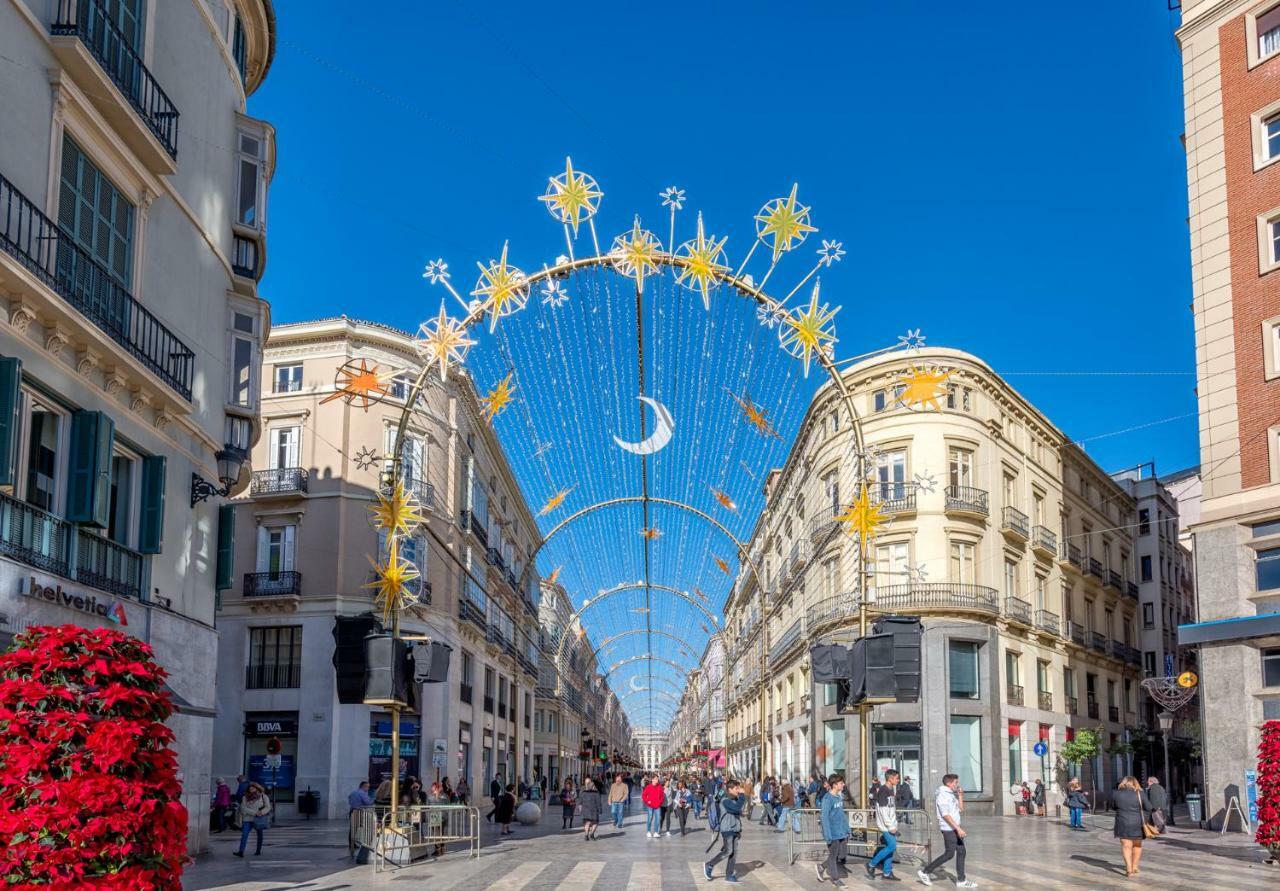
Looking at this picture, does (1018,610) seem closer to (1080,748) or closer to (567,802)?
(1080,748)

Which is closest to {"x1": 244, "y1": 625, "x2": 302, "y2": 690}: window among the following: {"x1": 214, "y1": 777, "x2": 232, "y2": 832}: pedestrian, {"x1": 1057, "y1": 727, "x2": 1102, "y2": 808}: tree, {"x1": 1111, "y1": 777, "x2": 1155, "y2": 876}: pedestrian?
{"x1": 214, "y1": 777, "x2": 232, "y2": 832}: pedestrian

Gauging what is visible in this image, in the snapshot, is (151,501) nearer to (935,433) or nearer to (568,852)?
(568,852)

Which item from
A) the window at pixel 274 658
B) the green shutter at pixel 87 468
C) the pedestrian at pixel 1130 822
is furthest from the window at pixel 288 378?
the pedestrian at pixel 1130 822

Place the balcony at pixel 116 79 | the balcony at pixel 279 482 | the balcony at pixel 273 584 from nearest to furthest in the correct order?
1. the balcony at pixel 116 79
2. the balcony at pixel 273 584
3. the balcony at pixel 279 482

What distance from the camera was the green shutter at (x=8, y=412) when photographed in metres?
13.6

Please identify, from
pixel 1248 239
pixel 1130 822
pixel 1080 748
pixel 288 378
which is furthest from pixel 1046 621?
pixel 1130 822

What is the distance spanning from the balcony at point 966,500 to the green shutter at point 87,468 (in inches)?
1322

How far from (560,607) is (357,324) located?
57.4m

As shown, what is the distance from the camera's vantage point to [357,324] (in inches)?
1676

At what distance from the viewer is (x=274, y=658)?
1598 inches

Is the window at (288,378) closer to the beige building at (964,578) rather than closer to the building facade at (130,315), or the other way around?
the beige building at (964,578)

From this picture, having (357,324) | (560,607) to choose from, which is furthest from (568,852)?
(560,607)

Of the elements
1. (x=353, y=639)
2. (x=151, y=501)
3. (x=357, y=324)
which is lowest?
(x=353, y=639)

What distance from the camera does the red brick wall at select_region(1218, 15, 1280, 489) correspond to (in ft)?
98.5
